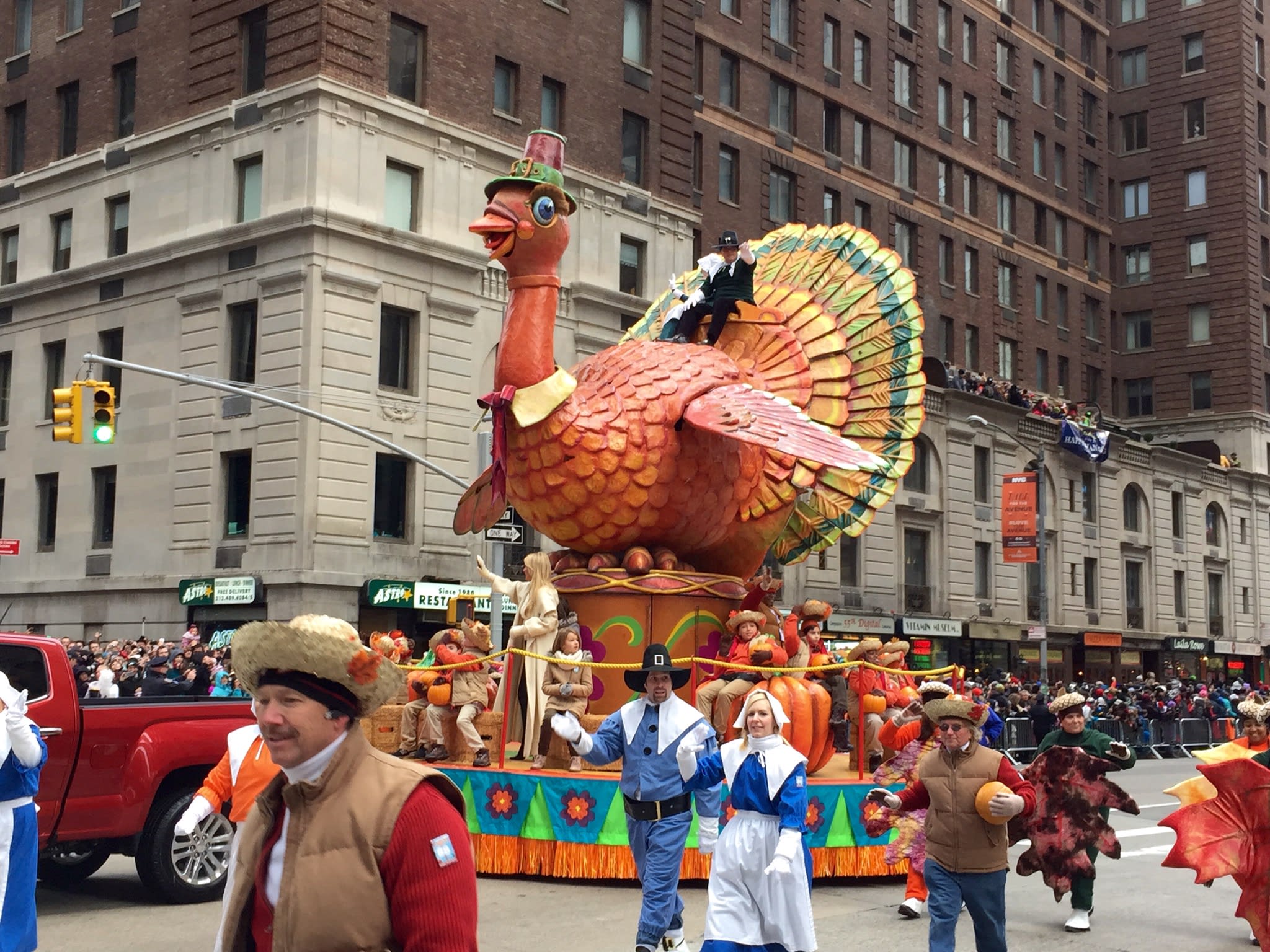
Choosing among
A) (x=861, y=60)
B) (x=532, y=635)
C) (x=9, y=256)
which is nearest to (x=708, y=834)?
(x=532, y=635)

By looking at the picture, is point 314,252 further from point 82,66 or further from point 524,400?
point 524,400

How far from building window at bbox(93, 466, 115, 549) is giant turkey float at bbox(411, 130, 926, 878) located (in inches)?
798

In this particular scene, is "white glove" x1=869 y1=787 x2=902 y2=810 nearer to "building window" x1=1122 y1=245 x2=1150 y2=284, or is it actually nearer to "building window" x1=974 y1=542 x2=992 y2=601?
"building window" x1=974 y1=542 x2=992 y2=601

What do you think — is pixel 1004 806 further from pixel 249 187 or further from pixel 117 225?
pixel 117 225

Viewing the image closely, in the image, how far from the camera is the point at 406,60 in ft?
101

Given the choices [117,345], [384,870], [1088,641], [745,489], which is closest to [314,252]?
[117,345]

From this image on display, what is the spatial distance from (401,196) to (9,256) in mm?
11731

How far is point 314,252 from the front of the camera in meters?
28.6

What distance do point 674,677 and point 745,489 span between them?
5339 millimetres

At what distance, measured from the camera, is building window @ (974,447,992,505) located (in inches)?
1822

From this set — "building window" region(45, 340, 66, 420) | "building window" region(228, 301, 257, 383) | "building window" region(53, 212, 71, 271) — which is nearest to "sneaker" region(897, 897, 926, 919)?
"building window" region(228, 301, 257, 383)

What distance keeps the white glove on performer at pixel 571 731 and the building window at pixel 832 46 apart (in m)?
39.7

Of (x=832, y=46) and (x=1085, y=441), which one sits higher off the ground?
(x=832, y=46)

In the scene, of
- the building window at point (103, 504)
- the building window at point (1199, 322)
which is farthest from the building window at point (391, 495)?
the building window at point (1199, 322)
